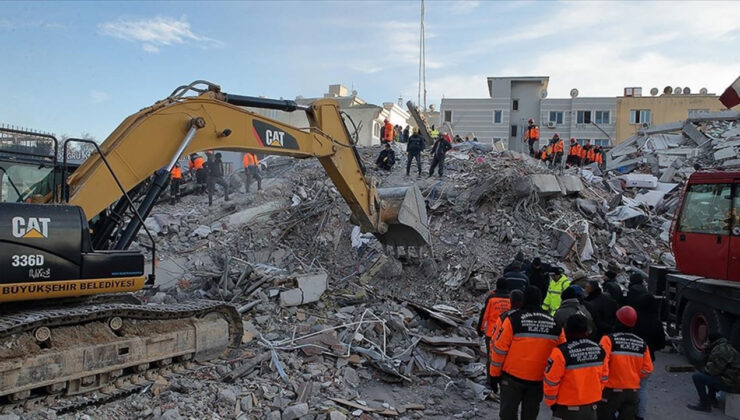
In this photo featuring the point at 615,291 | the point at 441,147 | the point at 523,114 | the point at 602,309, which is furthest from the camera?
the point at 523,114

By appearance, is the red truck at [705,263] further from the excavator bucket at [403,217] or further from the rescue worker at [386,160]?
the rescue worker at [386,160]

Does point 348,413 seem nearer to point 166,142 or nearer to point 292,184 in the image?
point 166,142

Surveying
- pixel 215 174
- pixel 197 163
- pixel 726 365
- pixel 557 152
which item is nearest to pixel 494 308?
pixel 726 365

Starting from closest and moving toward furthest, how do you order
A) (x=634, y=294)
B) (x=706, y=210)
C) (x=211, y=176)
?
(x=634, y=294) < (x=706, y=210) < (x=211, y=176)

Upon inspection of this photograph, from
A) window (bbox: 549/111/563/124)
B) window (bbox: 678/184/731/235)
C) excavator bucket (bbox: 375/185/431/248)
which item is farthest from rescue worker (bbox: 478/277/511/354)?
window (bbox: 549/111/563/124)

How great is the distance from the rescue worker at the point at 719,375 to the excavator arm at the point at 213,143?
186 inches

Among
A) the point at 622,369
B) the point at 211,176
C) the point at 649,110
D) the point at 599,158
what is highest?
the point at 649,110

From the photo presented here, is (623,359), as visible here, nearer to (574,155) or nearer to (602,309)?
(602,309)

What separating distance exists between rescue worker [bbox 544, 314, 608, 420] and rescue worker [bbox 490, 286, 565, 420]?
0.28 metres

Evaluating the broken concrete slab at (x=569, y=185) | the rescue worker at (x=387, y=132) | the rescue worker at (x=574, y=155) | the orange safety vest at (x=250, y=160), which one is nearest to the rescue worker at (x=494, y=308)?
the broken concrete slab at (x=569, y=185)

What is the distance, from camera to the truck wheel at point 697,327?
798 cm

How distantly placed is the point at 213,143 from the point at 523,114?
145ft

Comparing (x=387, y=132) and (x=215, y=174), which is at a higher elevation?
(x=387, y=132)

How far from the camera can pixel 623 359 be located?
522 centimetres
